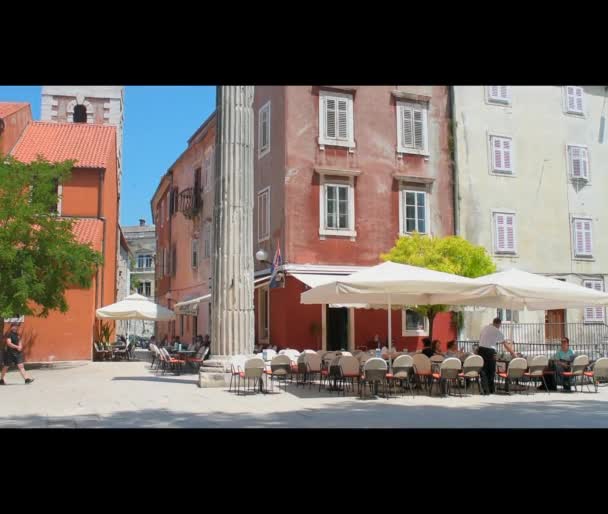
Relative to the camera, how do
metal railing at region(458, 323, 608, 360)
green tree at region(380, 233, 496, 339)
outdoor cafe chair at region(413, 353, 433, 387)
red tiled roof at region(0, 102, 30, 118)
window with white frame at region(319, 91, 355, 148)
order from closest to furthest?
1. outdoor cafe chair at region(413, 353, 433, 387)
2. green tree at region(380, 233, 496, 339)
3. window with white frame at region(319, 91, 355, 148)
4. metal railing at region(458, 323, 608, 360)
5. red tiled roof at region(0, 102, 30, 118)

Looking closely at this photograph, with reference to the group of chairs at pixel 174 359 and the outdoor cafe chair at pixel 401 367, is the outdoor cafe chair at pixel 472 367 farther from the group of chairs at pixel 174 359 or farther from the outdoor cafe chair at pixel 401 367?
the group of chairs at pixel 174 359

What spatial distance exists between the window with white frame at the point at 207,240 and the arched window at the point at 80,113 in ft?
53.7

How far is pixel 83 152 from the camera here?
89.5 feet

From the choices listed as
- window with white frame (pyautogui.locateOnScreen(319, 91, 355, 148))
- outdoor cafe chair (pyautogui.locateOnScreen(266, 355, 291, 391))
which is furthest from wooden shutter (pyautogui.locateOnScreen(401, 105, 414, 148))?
outdoor cafe chair (pyautogui.locateOnScreen(266, 355, 291, 391))

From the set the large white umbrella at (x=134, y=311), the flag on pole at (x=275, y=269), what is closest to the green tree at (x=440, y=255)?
the flag on pole at (x=275, y=269)

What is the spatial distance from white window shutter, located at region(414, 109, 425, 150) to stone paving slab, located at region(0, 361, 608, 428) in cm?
1191

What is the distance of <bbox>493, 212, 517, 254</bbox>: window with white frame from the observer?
2364cm

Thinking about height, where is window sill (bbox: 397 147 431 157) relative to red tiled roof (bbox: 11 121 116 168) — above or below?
below

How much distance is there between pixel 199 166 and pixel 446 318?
43.4ft

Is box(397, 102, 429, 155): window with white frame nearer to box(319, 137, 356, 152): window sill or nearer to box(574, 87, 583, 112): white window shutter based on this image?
box(319, 137, 356, 152): window sill

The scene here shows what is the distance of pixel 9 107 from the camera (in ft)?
89.5

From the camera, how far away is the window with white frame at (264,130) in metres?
22.5
